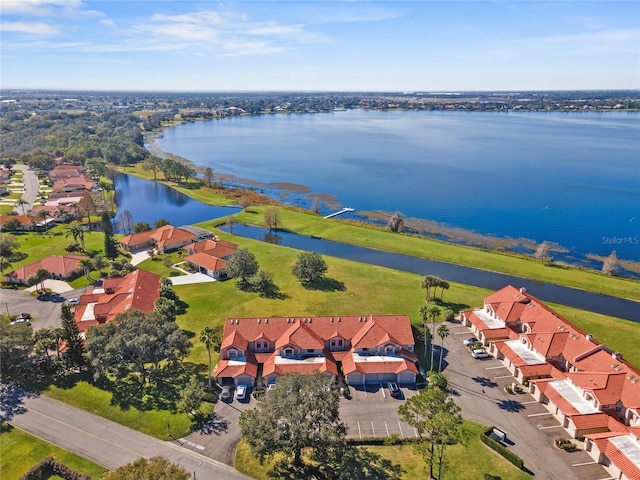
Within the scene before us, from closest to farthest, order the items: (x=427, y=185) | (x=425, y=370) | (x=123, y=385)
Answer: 1. (x=123, y=385)
2. (x=425, y=370)
3. (x=427, y=185)

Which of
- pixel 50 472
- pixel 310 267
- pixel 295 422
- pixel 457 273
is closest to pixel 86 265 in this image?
pixel 310 267

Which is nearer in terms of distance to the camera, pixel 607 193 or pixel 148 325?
pixel 148 325

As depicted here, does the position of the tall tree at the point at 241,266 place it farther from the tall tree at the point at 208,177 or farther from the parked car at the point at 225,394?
the tall tree at the point at 208,177

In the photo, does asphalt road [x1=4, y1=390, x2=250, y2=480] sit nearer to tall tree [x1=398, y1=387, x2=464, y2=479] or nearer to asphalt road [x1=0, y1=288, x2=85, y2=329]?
tall tree [x1=398, y1=387, x2=464, y2=479]

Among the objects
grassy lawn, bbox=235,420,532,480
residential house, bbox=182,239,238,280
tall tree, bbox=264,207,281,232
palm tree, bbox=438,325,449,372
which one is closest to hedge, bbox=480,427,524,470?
grassy lawn, bbox=235,420,532,480

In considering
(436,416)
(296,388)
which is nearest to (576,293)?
(436,416)

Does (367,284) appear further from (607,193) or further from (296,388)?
(607,193)
